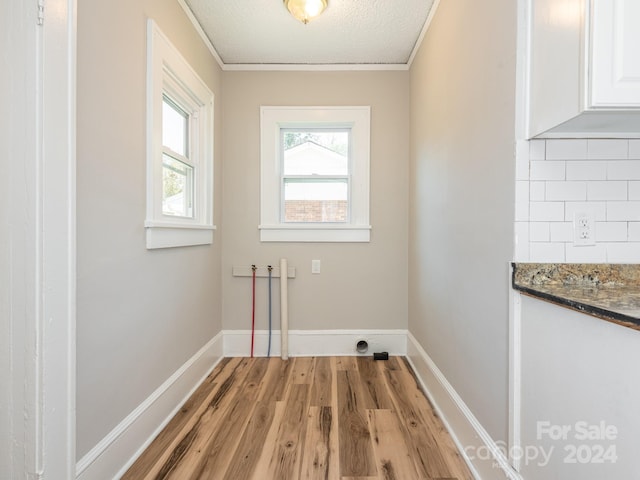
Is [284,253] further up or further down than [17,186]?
further down

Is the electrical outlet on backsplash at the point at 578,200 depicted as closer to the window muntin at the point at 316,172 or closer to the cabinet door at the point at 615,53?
the cabinet door at the point at 615,53

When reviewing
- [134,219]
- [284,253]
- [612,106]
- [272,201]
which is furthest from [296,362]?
[612,106]

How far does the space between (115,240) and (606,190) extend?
1921 millimetres

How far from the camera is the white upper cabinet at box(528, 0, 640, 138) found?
31.4 inches

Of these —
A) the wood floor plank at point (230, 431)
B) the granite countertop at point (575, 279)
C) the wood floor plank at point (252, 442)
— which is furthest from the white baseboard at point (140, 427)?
the granite countertop at point (575, 279)

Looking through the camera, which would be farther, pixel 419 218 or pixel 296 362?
pixel 296 362

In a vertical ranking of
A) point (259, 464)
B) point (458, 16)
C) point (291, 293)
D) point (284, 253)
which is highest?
point (458, 16)

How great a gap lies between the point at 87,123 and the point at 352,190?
1.92 m

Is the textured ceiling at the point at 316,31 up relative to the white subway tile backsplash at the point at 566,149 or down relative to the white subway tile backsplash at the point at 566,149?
up

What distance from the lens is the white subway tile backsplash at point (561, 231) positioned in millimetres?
1099

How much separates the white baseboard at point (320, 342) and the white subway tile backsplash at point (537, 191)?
1853 mm

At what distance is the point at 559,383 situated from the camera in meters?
0.92

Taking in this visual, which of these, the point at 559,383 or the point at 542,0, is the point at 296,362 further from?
the point at 542,0

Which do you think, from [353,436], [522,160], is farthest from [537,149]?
[353,436]
